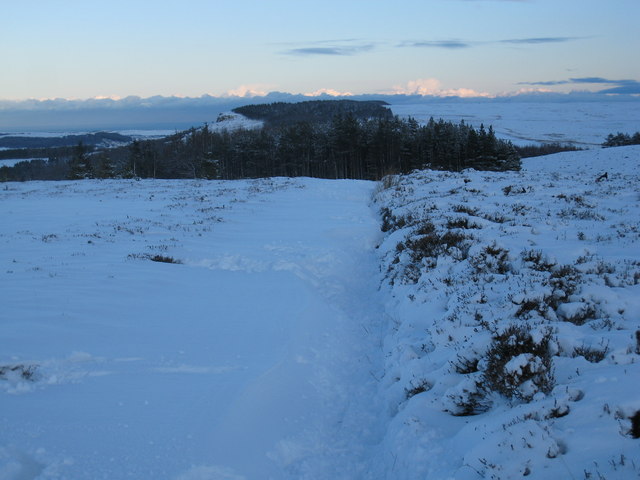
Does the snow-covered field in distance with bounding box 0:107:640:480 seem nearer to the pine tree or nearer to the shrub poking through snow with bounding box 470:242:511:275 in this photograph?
the shrub poking through snow with bounding box 470:242:511:275

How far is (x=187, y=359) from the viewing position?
20.0ft

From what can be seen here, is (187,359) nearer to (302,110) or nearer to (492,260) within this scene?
(492,260)

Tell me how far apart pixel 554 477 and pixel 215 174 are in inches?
2330

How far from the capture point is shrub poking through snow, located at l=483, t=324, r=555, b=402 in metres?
4.10

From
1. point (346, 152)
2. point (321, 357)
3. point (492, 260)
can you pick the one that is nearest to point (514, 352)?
point (321, 357)

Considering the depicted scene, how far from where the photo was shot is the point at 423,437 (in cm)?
431

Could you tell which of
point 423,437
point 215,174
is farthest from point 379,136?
point 423,437

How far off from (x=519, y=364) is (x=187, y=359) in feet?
14.9

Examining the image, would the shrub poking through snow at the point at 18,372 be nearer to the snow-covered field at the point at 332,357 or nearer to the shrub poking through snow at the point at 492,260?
the snow-covered field at the point at 332,357

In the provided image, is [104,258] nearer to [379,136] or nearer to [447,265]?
[447,265]

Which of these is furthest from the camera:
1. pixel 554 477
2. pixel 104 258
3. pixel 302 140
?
pixel 302 140

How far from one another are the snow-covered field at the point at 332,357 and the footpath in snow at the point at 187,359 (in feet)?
0.10

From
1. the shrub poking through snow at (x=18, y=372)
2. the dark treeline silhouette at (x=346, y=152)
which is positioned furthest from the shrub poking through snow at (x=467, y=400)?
the dark treeline silhouette at (x=346, y=152)

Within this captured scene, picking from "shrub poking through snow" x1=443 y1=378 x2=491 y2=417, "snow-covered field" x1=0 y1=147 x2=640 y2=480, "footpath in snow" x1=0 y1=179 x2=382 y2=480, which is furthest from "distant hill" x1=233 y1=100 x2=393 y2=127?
"shrub poking through snow" x1=443 y1=378 x2=491 y2=417
